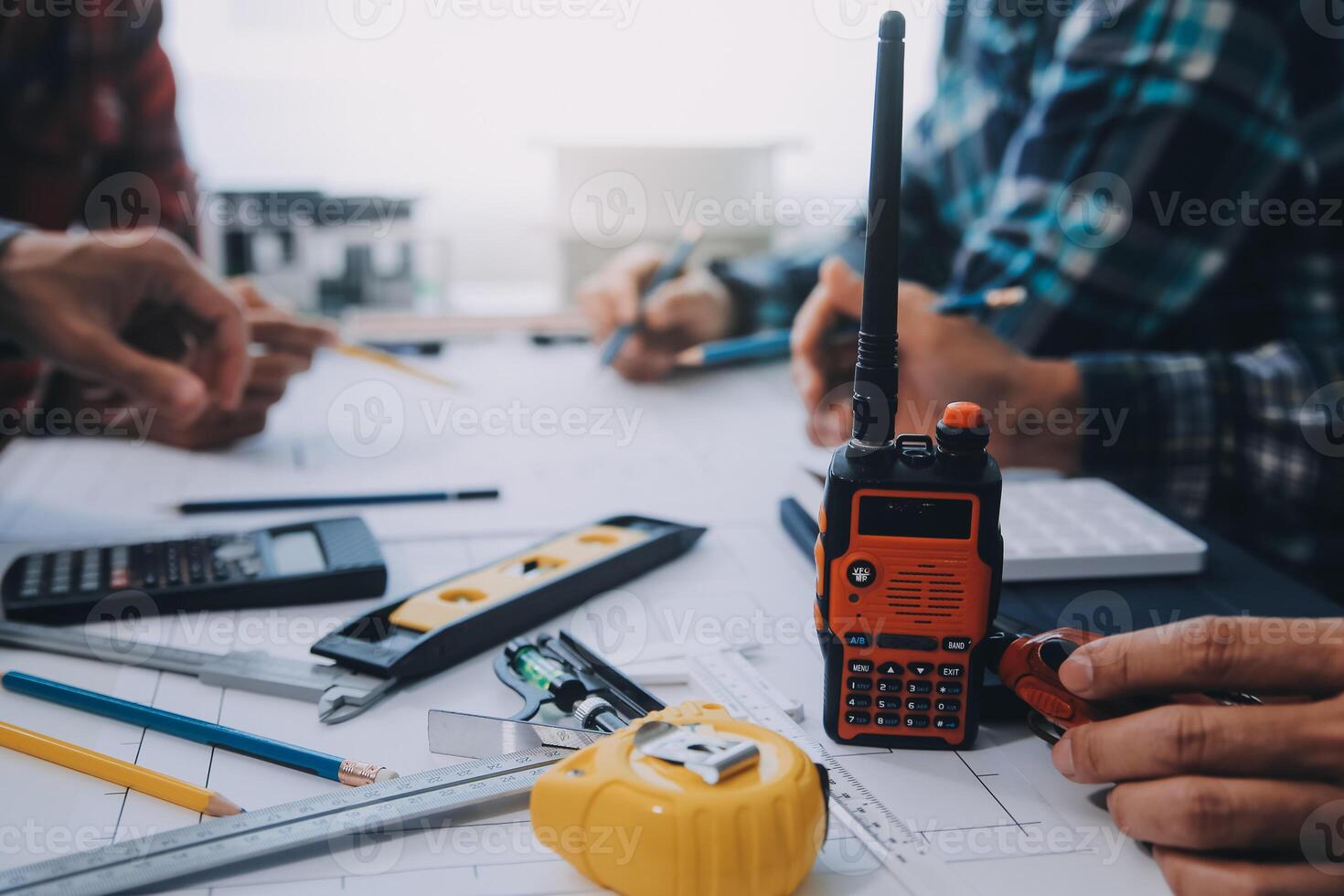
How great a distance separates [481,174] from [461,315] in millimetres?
439

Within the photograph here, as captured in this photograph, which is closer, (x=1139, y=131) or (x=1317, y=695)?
(x=1317, y=695)

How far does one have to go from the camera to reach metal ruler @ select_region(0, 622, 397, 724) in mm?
518

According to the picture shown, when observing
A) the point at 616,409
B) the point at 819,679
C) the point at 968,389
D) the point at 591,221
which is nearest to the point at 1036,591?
the point at 819,679

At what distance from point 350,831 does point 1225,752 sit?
0.35 metres

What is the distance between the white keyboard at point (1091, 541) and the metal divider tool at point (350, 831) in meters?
0.23

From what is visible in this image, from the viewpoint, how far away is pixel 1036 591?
626mm

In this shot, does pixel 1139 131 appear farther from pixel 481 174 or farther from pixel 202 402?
pixel 481 174

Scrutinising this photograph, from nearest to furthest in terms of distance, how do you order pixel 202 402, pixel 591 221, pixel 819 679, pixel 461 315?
1. pixel 819 679
2. pixel 202 402
3. pixel 461 315
4. pixel 591 221

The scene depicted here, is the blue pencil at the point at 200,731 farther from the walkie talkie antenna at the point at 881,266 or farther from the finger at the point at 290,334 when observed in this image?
the finger at the point at 290,334

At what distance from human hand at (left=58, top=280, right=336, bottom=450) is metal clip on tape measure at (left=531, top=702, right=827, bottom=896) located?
65 centimetres

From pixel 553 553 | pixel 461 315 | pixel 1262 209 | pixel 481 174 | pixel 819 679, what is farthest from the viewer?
pixel 481 174

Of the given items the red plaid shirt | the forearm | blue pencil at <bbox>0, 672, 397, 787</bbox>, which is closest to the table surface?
blue pencil at <bbox>0, 672, 397, 787</bbox>

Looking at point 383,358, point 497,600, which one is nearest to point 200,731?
point 497,600

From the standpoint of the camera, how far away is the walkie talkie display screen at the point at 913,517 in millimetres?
439
